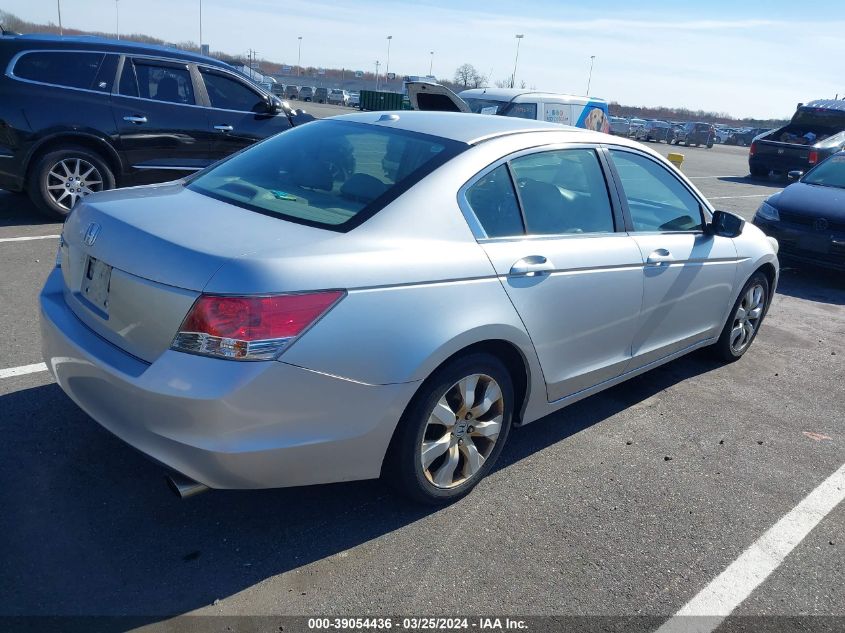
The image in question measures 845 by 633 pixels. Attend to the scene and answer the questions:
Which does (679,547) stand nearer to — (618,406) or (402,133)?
(618,406)

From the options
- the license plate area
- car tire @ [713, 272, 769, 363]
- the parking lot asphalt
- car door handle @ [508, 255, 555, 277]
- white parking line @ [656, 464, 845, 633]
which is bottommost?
white parking line @ [656, 464, 845, 633]

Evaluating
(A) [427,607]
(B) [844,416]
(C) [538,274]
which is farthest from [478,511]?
(B) [844,416]

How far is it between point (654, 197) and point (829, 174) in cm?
667

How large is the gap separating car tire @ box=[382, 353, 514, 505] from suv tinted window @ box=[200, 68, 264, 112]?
640 centimetres

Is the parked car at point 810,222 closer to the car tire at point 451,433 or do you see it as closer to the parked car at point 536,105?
the car tire at point 451,433

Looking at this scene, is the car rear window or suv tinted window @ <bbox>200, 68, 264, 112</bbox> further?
suv tinted window @ <bbox>200, 68, 264, 112</bbox>

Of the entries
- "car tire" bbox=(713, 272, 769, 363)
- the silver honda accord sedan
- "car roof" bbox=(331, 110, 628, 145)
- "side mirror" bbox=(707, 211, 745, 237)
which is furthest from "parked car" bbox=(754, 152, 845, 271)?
"car roof" bbox=(331, 110, 628, 145)

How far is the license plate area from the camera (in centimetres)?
285

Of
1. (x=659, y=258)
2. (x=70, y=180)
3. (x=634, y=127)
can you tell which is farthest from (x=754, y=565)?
(x=634, y=127)

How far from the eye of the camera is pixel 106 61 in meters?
7.72

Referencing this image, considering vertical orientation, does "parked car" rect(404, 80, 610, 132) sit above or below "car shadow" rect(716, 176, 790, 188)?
above

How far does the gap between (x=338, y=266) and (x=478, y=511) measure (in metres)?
1.35

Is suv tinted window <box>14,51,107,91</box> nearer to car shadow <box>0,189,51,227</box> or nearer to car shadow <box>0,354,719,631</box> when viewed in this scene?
car shadow <box>0,189,51,227</box>

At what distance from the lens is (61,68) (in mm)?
7445
